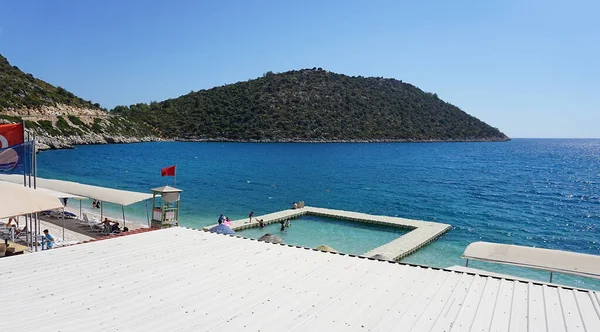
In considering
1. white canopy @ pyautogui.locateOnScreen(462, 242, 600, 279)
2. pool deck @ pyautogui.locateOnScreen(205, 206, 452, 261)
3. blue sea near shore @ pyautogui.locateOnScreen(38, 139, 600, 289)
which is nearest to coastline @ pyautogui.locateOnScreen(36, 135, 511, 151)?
blue sea near shore @ pyautogui.locateOnScreen(38, 139, 600, 289)

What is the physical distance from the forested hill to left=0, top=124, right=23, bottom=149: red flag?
149633mm

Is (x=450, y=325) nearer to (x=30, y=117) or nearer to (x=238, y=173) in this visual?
(x=238, y=173)

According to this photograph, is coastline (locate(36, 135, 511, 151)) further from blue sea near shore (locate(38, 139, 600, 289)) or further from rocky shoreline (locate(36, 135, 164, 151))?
blue sea near shore (locate(38, 139, 600, 289))

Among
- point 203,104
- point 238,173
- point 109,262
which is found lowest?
point 238,173

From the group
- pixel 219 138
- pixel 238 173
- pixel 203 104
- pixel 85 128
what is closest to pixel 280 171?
pixel 238 173

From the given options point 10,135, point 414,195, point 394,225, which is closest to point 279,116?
point 414,195

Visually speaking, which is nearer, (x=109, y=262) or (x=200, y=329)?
(x=200, y=329)

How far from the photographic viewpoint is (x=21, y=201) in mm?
10430

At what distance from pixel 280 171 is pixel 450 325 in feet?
222

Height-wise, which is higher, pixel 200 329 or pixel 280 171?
pixel 200 329

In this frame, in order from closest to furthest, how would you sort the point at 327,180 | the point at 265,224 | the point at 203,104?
the point at 265,224 < the point at 327,180 < the point at 203,104

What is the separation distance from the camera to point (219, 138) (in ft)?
535

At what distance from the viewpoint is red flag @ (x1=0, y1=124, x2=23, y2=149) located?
1241 cm

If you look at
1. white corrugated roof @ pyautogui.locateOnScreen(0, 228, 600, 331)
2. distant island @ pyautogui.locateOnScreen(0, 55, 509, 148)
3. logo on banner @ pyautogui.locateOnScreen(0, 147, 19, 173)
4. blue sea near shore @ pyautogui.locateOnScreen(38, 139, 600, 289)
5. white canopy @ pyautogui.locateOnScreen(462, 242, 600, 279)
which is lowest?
blue sea near shore @ pyautogui.locateOnScreen(38, 139, 600, 289)
